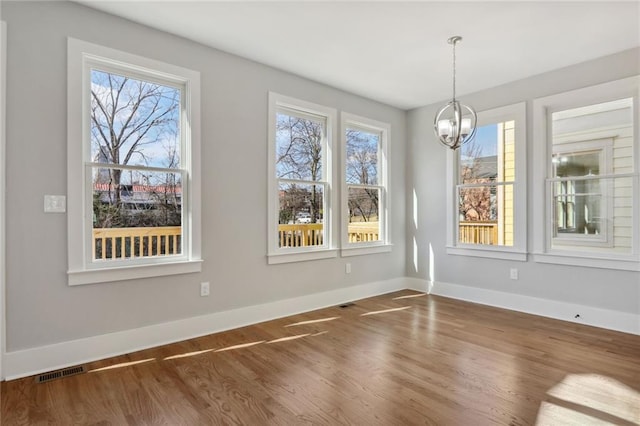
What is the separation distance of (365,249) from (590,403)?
299cm

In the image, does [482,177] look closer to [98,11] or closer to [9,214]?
[98,11]

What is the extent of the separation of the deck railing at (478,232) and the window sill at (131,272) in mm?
3461

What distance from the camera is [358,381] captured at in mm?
2441

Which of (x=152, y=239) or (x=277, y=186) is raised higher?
(x=277, y=186)

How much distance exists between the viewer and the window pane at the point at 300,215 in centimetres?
406

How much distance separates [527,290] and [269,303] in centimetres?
303

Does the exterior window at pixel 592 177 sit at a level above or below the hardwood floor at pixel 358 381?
above

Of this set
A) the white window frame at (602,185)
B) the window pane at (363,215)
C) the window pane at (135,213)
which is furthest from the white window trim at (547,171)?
the window pane at (135,213)

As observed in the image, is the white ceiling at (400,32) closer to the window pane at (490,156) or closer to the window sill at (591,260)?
the window pane at (490,156)

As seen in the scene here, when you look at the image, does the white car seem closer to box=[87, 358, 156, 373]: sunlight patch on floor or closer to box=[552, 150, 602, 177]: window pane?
box=[87, 358, 156, 373]: sunlight patch on floor

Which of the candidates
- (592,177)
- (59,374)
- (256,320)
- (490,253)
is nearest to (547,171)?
(592,177)

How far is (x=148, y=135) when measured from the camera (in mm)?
3143

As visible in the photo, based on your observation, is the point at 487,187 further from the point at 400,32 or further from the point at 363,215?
the point at 400,32

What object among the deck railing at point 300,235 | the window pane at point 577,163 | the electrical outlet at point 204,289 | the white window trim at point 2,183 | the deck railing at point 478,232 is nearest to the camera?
the white window trim at point 2,183
